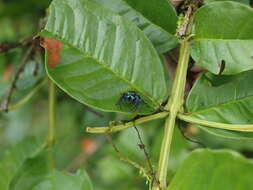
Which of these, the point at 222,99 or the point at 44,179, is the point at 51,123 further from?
the point at 222,99

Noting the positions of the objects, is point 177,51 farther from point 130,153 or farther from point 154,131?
point 154,131

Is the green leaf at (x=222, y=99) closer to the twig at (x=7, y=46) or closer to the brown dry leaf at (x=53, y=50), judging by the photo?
the brown dry leaf at (x=53, y=50)

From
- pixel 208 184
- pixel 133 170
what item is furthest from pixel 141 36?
pixel 133 170


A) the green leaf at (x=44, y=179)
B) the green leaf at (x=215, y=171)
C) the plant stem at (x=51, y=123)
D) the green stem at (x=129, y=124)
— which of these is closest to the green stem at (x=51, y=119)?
the plant stem at (x=51, y=123)

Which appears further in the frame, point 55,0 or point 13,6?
point 13,6

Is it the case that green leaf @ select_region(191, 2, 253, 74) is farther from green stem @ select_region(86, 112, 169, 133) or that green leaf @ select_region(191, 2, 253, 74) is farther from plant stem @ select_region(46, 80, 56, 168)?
plant stem @ select_region(46, 80, 56, 168)

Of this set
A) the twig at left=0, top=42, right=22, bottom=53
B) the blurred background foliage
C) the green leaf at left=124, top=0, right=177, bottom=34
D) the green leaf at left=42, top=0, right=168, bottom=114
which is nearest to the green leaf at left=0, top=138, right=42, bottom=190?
the blurred background foliage
